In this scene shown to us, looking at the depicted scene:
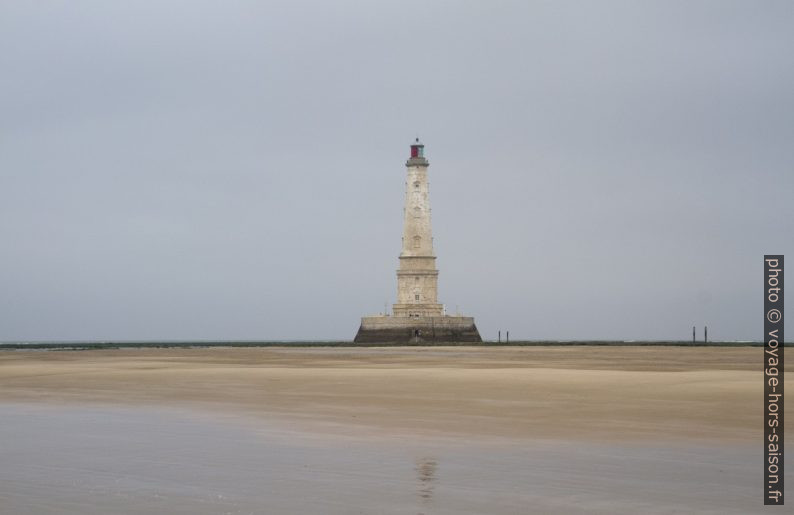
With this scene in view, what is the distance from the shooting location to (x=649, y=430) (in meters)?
15.0

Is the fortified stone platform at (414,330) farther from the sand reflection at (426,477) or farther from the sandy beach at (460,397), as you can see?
→ the sand reflection at (426,477)

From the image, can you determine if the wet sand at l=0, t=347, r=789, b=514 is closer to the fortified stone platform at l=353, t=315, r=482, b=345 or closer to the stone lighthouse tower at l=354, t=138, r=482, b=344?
the fortified stone platform at l=353, t=315, r=482, b=345

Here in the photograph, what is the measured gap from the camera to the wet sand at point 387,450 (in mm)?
9672

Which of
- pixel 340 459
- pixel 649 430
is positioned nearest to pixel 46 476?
pixel 340 459

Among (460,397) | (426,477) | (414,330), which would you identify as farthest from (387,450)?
(414,330)

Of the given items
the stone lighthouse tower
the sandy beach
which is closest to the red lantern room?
the stone lighthouse tower

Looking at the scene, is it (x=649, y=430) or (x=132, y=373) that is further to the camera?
(x=132, y=373)

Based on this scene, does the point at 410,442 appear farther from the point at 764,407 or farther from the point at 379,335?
the point at 379,335

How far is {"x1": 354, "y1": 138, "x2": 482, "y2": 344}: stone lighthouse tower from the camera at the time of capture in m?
96.1

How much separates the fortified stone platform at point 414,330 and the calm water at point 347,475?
260ft

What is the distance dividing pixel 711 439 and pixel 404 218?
83667 mm

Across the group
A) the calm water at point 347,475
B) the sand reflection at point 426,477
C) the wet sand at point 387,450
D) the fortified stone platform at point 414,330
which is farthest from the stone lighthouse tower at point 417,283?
the sand reflection at point 426,477

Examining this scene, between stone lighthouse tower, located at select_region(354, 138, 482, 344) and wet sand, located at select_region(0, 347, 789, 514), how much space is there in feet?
238

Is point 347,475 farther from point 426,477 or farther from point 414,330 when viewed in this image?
point 414,330
